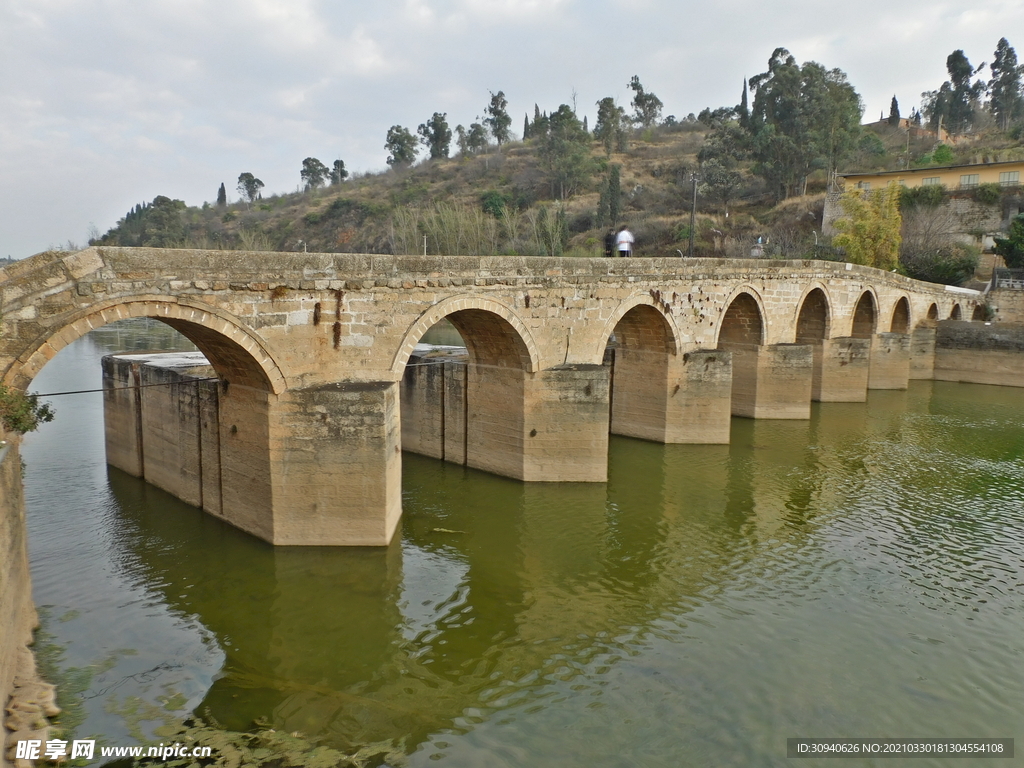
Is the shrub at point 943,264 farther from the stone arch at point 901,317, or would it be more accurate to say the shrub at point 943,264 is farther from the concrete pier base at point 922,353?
the concrete pier base at point 922,353

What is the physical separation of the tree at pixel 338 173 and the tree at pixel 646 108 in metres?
31.8

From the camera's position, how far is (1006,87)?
58.6 meters

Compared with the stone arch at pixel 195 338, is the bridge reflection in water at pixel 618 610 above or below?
below

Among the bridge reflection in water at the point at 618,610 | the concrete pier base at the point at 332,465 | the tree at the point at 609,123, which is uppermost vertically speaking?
the tree at the point at 609,123

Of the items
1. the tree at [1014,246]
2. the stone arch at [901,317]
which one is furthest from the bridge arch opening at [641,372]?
the tree at [1014,246]

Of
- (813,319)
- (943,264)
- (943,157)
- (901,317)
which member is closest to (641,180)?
(943,157)

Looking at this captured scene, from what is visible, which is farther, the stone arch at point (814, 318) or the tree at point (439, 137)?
the tree at point (439, 137)

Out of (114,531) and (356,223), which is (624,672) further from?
(356,223)

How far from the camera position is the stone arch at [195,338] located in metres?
7.06

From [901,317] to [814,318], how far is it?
7386 millimetres

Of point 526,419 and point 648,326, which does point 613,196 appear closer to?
point 648,326

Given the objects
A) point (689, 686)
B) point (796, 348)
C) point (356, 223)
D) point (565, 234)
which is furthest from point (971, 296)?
point (356, 223)

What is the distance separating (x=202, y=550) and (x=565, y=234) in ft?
113

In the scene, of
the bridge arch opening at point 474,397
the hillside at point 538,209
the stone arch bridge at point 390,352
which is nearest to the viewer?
the stone arch bridge at point 390,352
